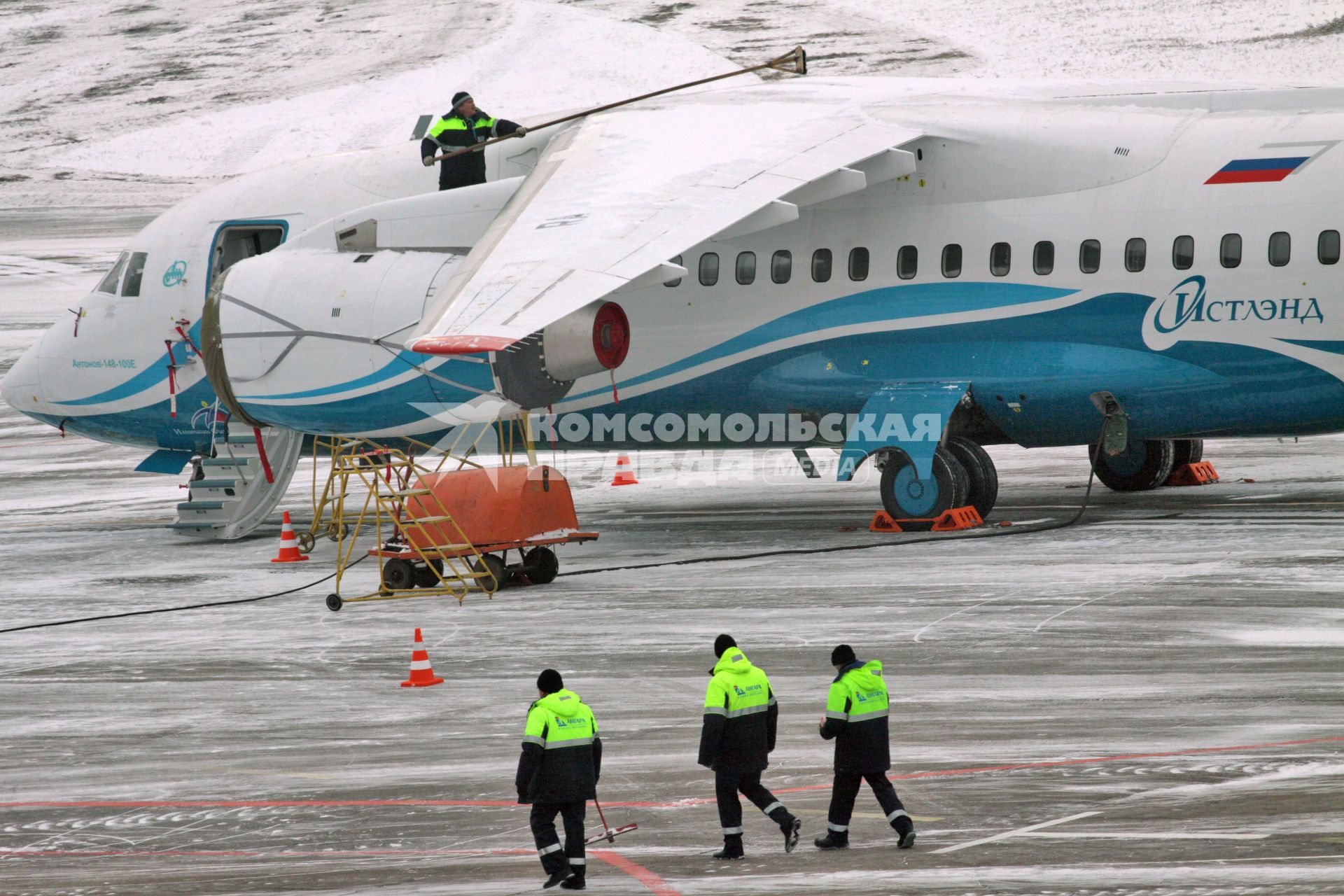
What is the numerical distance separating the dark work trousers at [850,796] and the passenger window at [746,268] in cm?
1181

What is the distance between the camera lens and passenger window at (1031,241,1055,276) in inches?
732

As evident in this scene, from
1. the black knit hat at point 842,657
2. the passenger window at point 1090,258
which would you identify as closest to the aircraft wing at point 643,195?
the passenger window at point 1090,258

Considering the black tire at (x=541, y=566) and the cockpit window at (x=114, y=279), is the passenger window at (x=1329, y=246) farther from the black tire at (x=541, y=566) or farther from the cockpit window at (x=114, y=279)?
the cockpit window at (x=114, y=279)

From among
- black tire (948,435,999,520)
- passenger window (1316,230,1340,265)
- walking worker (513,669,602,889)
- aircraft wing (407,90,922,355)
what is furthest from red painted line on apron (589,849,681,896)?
passenger window (1316,230,1340,265)

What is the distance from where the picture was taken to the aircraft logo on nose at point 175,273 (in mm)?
22203

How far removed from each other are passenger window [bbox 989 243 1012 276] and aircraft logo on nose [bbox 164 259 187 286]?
10873mm

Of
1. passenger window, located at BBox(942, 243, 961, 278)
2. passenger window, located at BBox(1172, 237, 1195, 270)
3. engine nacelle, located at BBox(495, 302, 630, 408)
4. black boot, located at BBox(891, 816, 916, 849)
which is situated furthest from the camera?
passenger window, located at BBox(942, 243, 961, 278)

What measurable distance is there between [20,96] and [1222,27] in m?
61.6

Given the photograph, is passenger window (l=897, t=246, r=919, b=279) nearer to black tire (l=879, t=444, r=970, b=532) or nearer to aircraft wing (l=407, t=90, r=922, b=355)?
aircraft wing (l=407, t=90, r=922, b=355)

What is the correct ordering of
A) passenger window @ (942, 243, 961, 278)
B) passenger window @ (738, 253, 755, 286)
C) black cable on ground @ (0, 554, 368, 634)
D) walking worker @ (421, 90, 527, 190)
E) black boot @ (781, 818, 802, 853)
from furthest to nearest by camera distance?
walking worker @ (421, 90, 527, 190)
passenger window @ (738, 253, 755, 286)
passenger window @ (942, 243, 961, 278)
black cable on ground @ (0, 554, 368, 634)
black boot @ (781, 818, 802, 853)

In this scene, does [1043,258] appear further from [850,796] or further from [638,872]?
[638,872]

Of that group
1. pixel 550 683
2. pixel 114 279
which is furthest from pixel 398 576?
pixel 550 683

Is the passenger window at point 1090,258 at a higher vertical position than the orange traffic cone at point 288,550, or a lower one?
higher

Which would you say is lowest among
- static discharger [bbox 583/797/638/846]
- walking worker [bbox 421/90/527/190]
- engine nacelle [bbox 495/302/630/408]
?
static discharger [bbox 583/797/638/846]
